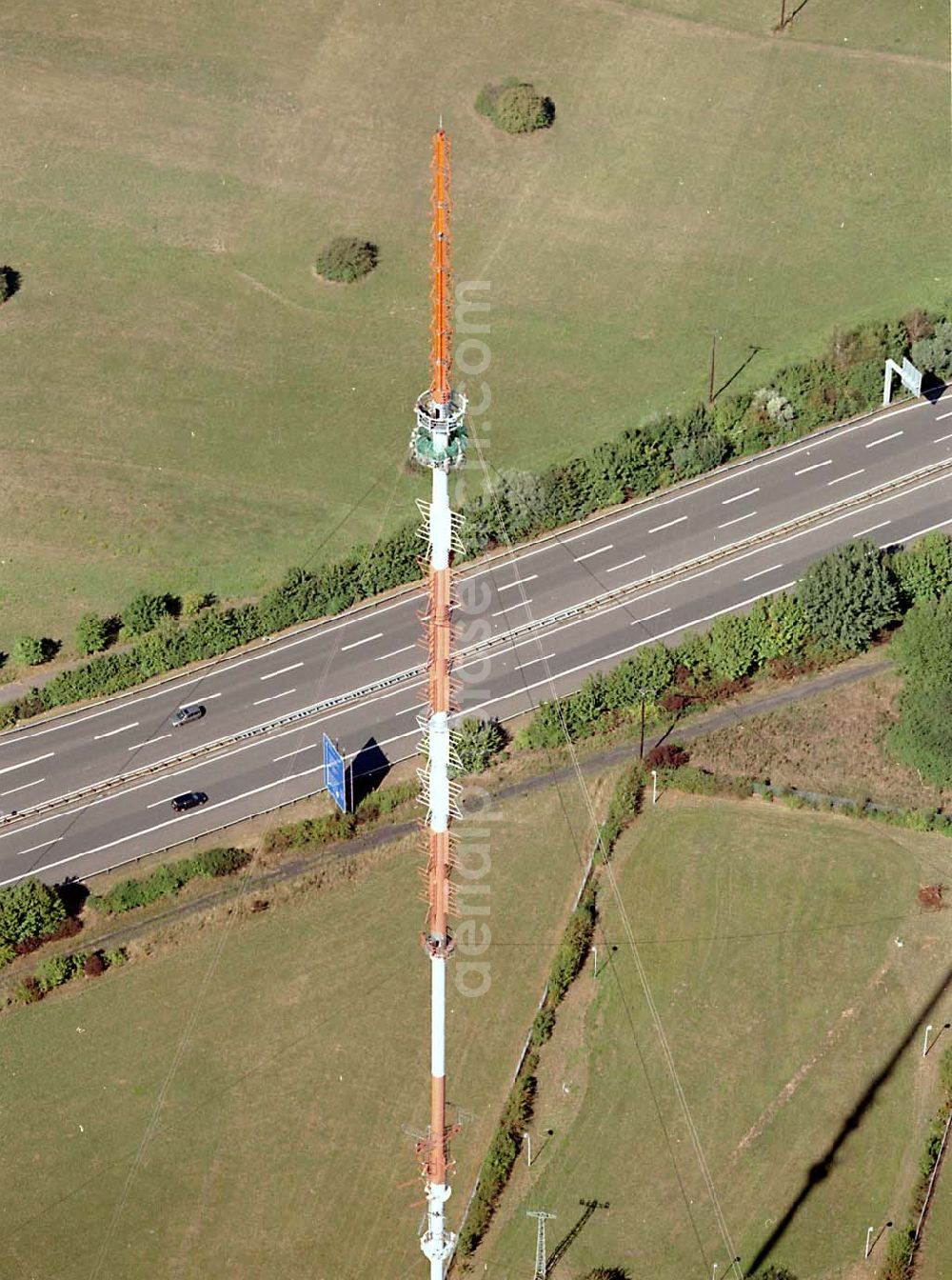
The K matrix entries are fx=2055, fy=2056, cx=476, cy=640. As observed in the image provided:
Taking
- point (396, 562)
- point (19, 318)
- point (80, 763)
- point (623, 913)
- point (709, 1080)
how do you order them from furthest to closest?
point (19, 318) < point (396, 562) < point (80, 763) < point (623, 913) < point (709, 1080)

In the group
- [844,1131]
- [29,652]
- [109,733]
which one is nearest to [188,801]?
[109,733]

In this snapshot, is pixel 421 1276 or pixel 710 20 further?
pixel 710 20

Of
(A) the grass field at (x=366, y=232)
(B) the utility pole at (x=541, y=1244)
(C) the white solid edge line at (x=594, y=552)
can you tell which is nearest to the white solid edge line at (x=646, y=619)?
(C) the white solid edge line at (x=594, y=552)

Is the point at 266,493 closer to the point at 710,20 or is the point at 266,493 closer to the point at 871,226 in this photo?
the point at 871,226

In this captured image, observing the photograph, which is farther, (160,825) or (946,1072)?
(160,825)

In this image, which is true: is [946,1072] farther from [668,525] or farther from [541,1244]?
[668,525]

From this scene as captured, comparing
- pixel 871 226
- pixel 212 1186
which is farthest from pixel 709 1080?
pixel 871 226
